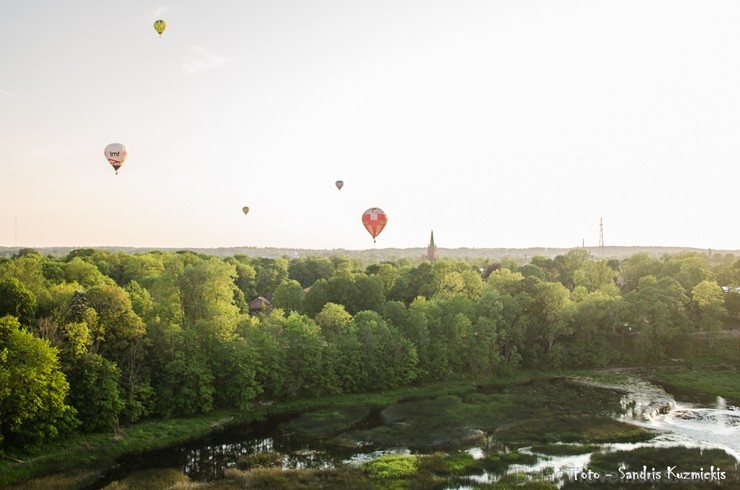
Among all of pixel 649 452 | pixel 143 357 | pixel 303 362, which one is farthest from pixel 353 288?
pixel 649 452

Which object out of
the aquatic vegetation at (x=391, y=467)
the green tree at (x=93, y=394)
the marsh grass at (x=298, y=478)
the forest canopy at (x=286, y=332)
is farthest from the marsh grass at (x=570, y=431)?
the green tree at (x=93, y=394)

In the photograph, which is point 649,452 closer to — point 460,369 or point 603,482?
point 603,482

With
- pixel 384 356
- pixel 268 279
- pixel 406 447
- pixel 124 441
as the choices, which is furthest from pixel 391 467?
pixel 268 279

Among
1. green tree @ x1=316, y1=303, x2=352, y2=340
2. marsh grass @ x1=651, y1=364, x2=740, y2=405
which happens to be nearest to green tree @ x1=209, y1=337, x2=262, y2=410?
green tree @ x1=316, y1=303, x2=352, y2=340

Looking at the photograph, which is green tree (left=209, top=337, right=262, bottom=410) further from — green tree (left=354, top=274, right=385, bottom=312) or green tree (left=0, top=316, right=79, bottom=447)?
green tree (left=354, top=274, right=385, bottom=312)

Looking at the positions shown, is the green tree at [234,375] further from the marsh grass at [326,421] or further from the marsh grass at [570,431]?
the marsh grass at [570,431]

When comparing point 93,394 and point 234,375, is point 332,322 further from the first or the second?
point 93,394
